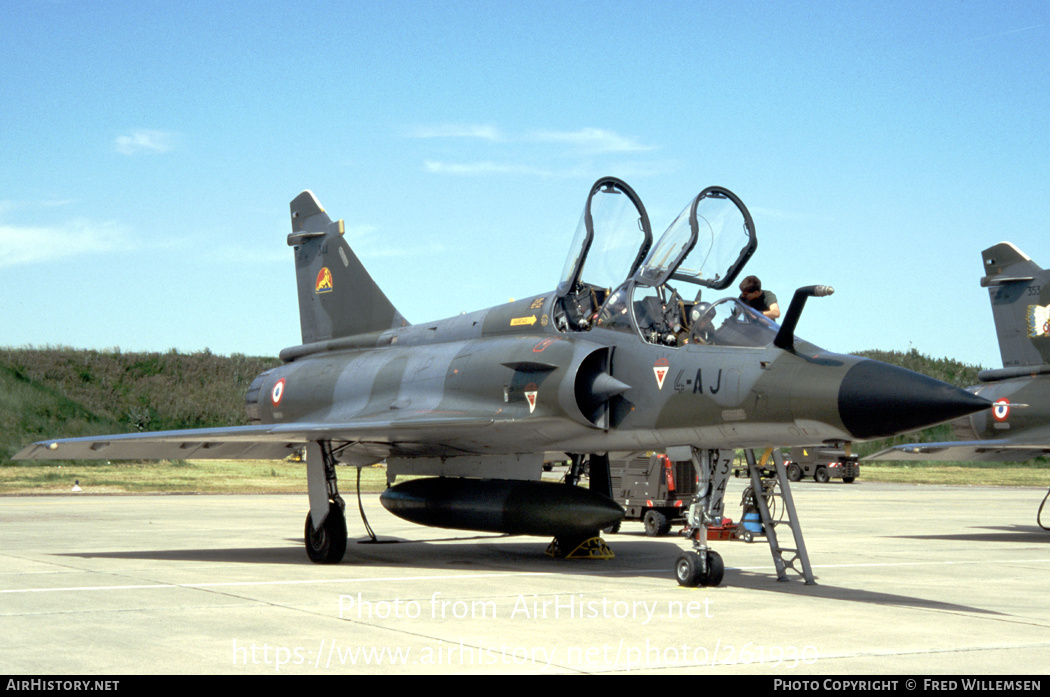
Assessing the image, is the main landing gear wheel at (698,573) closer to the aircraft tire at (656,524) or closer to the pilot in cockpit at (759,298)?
the pilot in cockpit at (759,298)

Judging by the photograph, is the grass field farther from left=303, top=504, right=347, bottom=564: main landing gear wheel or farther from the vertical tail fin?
the vertical tail fin

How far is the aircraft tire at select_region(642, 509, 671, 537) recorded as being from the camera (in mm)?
15672

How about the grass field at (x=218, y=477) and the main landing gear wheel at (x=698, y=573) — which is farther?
the grass field at (x=218, y=477)

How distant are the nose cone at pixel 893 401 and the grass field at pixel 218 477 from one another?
78.4 ft

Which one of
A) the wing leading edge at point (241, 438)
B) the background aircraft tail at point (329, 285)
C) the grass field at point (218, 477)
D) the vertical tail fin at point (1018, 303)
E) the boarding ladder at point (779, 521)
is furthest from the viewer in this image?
the grass field at point (218, 477)

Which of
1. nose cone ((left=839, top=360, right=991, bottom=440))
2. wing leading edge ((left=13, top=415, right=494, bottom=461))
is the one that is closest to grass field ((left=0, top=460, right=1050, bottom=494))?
wing leading edge ((left=13, top=415, right=494, bottom=461))

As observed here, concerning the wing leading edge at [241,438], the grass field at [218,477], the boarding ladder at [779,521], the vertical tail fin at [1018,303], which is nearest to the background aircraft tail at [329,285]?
the wing leading edge at [241,438]

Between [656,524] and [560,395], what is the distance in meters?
6.74

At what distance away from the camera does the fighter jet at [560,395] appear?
26.2 feet

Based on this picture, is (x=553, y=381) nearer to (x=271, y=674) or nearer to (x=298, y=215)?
(x=271, y=674)

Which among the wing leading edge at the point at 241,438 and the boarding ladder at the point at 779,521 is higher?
the wing leading edge at the point at 241,438

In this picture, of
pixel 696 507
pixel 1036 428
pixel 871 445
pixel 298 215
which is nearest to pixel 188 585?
pixel 696 507

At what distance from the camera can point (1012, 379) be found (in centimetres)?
1652

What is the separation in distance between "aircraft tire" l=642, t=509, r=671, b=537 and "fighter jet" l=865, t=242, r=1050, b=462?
355cm
